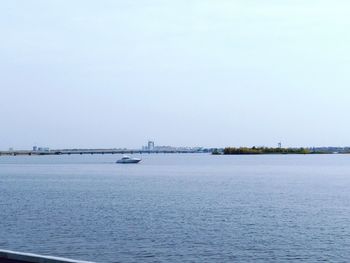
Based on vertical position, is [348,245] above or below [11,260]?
below

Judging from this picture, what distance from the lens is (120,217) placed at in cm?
4150

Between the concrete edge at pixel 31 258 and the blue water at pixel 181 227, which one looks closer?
the concrete edge at pixel 31 258

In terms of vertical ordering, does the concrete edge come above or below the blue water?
above

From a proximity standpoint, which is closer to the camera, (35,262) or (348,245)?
(35,262)

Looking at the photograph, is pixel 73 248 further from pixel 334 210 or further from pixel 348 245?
pixel 334 210

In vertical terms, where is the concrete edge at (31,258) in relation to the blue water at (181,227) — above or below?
above

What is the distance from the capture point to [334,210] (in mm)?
45406

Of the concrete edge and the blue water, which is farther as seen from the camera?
the blue water

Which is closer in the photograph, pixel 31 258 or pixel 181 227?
pixel 31 258

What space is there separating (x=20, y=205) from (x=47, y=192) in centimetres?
1589

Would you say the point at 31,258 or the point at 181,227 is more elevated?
the point at 31,258

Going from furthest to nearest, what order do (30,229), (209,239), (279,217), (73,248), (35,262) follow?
(279,217) → (30,229) → (209,239) → (73,248) → (35,262)

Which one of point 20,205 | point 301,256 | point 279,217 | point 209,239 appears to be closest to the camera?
point 301,256

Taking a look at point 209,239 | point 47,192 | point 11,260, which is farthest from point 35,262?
point 47,192
